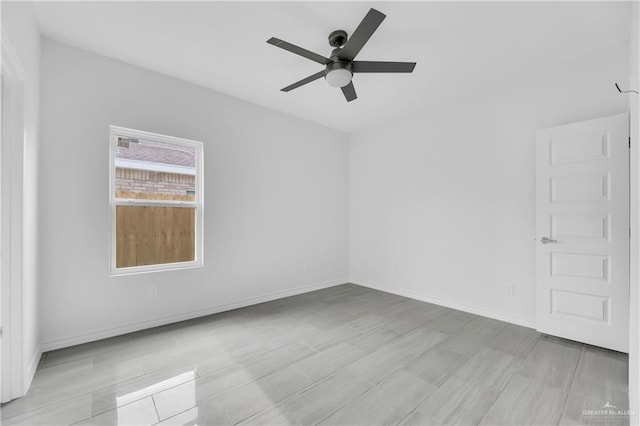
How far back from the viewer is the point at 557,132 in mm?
2848

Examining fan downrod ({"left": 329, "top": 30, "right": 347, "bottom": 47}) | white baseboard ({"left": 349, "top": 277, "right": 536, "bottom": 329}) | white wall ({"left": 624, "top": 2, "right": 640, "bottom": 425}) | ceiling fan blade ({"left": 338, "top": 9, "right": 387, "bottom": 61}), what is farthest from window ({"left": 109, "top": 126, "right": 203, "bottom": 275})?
white wall ({"left": 624, "top": 2, "right": 640, "bottom": 425})

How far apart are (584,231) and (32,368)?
4.84 m

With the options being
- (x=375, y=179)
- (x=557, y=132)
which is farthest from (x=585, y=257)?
(x=375, y=179)

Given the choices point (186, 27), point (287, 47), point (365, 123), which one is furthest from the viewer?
point (365, 123)

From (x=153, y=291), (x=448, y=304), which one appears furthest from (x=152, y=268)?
(x=448, y=304)

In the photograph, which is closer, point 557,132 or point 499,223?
point 557,132

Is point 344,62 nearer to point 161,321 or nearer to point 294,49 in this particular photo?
point 294,49

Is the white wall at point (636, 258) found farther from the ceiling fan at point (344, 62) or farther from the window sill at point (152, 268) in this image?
the window sill at point (152, 268)

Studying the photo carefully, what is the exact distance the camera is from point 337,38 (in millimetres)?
2420

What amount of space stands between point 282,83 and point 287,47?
4.51 ft

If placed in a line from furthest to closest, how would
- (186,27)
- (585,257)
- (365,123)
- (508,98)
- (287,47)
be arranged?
(365,123)
(508,98)
(585,257)
(186,27)
(287,47)

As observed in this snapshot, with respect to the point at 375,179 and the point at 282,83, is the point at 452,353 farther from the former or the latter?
the point at 282,83

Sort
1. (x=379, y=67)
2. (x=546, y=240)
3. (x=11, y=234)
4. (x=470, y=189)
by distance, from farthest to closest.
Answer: (x=470, y=189) → (x=546, y=240) → (x=379, y=67) → (x=11, y=234)

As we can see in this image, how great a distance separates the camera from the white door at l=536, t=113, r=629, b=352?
8.29ft
